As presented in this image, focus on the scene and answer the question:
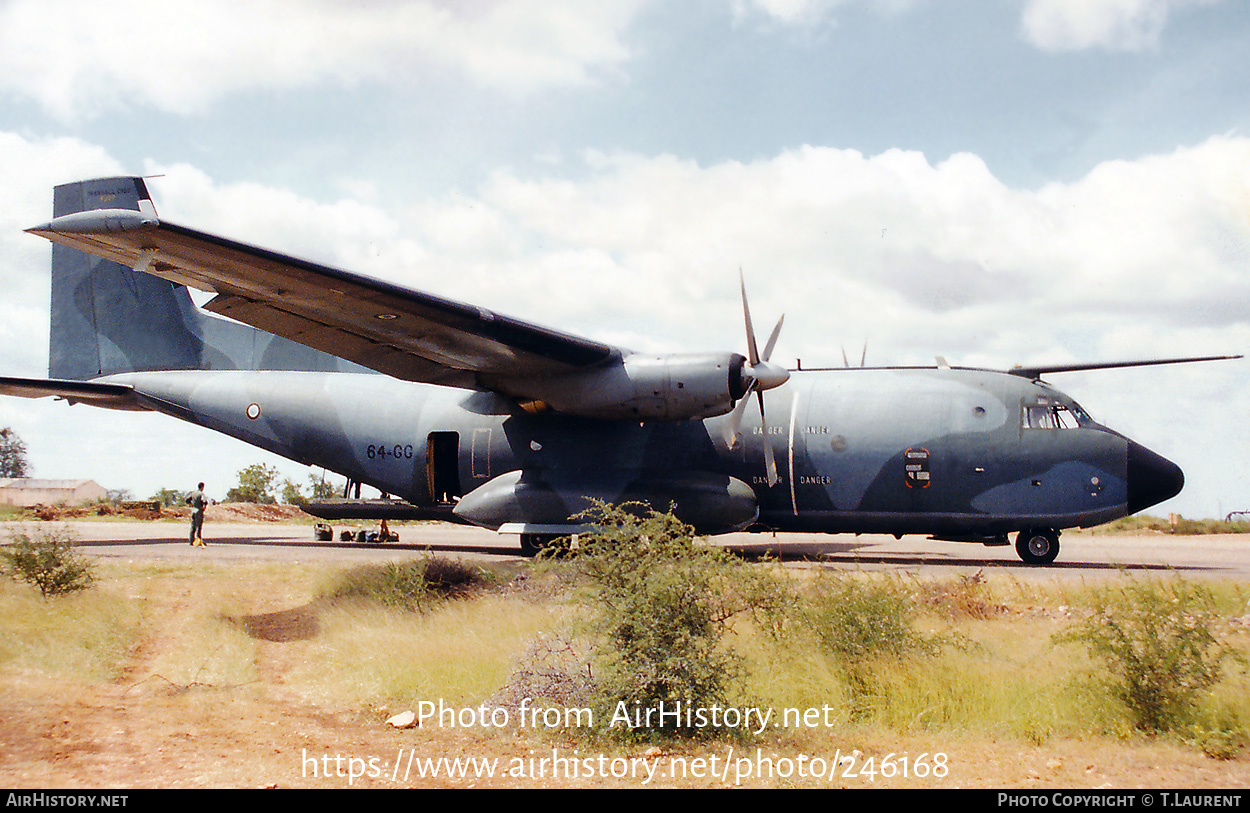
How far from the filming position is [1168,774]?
5.45 meters

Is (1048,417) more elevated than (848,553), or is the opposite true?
(1048,417)

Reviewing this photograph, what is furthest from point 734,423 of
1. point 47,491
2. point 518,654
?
point 47,491

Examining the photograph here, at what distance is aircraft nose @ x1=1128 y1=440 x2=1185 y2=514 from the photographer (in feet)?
49.1

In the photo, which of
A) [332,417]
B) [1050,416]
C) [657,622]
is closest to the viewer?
[657,622]

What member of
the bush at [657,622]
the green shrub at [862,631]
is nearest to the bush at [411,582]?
the bush at [657,622]

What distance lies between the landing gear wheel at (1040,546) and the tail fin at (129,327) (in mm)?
15606

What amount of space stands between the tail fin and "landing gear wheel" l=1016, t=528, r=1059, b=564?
15.6 meters

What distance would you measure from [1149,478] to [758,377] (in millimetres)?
7963

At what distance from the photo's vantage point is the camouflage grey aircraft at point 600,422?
43.0ft

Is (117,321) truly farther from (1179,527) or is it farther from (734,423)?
(1179,527)

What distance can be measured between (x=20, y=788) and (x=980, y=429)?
14.9 m

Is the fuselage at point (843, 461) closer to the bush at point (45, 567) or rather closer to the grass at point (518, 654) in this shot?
the grass at point (518, 654)

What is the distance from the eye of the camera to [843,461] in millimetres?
15578

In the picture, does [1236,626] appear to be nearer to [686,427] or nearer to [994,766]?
[994,766]
